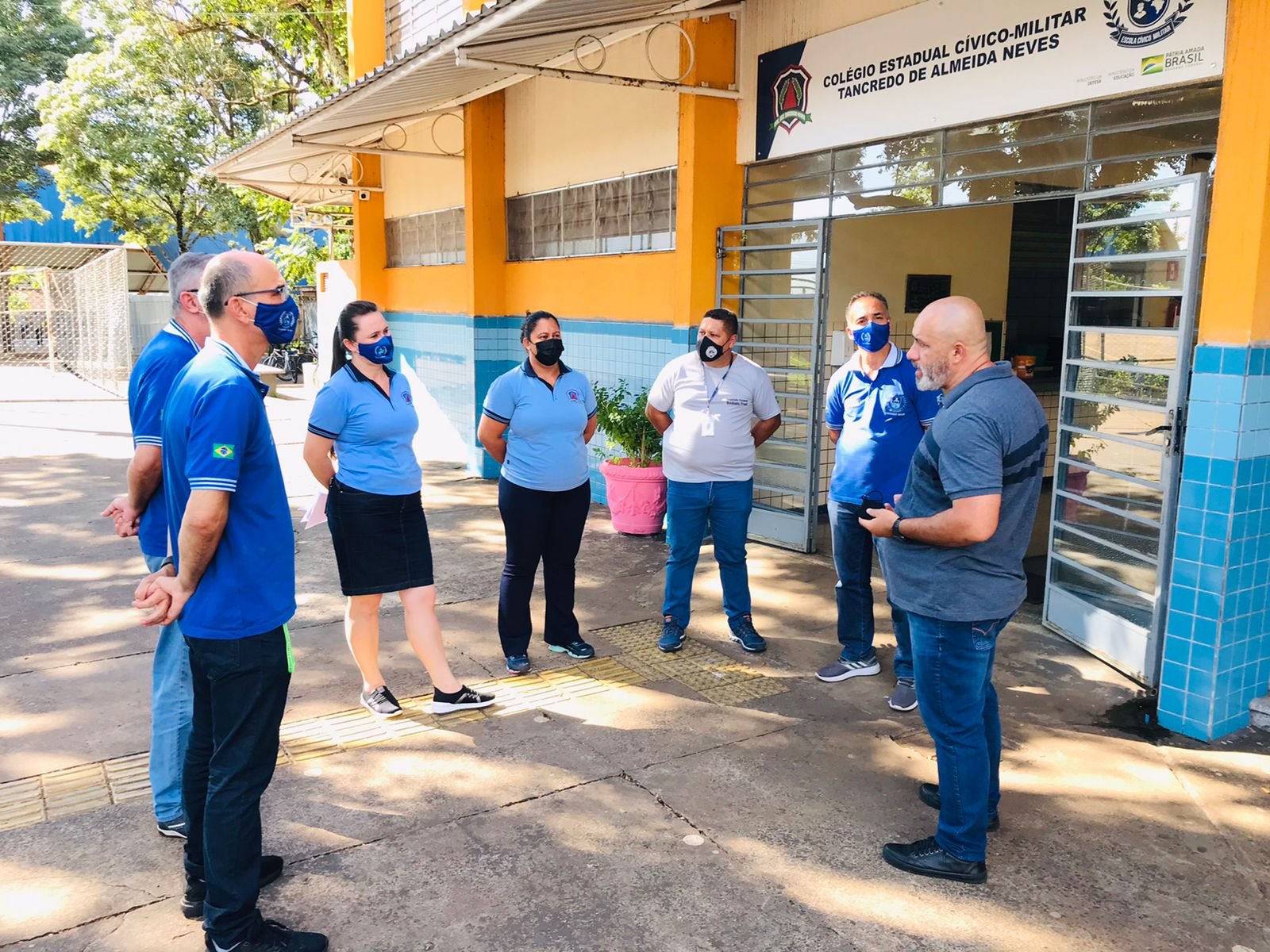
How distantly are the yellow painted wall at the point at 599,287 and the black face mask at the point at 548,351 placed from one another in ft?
10.5

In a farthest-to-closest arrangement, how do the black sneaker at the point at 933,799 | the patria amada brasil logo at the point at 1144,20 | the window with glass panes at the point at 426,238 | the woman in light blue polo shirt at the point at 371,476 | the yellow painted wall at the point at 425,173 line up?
the window with glass panes at the point at 426,238 → the yellow painted wall at the point at 425,173 → the patria amada brasil logo at the point at 1144,20 → the woman in light blue polo shirt at the point at 371,476 → the black sneaker at the point at 933,799

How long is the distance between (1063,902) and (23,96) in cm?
3140

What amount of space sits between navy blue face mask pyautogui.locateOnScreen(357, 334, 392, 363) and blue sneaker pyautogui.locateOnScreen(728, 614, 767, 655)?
244 centimetres

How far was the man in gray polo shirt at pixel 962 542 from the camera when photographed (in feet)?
9.97

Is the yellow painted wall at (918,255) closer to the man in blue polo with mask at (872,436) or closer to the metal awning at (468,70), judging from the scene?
the metal awning at (468,70)

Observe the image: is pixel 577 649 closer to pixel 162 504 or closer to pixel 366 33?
pixel 162 504

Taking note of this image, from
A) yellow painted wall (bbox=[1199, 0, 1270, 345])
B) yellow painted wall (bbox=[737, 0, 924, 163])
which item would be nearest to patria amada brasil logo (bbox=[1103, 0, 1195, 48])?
yellow painted wall (bbox=[1199, 0, 1270, 345])

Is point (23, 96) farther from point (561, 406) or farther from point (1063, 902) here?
point (1063, 902)

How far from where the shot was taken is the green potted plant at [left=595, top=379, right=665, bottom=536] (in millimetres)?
7930

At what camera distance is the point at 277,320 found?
9.55 feet

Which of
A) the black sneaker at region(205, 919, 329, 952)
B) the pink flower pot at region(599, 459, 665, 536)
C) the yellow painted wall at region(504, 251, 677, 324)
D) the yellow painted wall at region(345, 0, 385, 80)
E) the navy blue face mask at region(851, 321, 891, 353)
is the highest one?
the yellow painted wall at region(345, 0, 385, 80)

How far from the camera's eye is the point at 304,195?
15633 mm

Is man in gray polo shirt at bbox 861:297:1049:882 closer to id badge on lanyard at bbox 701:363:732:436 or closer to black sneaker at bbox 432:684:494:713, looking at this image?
id badge on lanyard at bbox 701:363:732:436

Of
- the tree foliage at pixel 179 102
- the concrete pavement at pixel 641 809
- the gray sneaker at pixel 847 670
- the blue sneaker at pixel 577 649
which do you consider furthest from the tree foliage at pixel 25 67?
the gray sneaker at pixel 847 670
